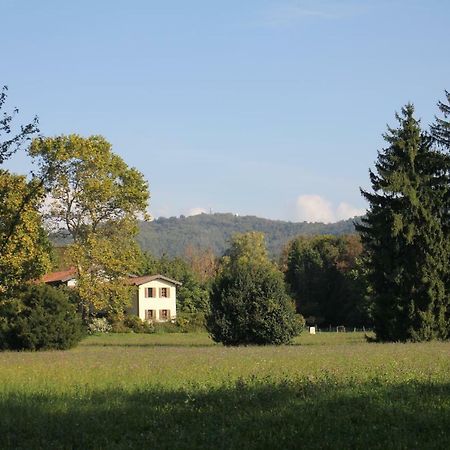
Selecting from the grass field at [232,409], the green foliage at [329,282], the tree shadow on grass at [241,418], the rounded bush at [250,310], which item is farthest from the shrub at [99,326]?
the tree shadow on grass at [241,418]

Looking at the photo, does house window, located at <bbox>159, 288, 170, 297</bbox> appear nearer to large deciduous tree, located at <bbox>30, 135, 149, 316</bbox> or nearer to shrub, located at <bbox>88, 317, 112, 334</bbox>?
shrub, located at <bbox>88, 317, 112, 334</bbox>

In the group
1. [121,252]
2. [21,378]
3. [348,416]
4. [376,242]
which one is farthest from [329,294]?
[348,416]

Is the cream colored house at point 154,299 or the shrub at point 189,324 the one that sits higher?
the cream colored house at point 154,299

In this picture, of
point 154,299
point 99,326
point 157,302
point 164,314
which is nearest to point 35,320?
point 99,326

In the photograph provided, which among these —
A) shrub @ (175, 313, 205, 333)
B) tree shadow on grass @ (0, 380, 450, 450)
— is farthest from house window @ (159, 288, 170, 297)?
tree shadow on grass @ (0, 380, 450, 450)

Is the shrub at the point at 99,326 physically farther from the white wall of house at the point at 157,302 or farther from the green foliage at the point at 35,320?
the green foliage at the point at 35,320

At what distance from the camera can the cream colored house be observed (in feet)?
304

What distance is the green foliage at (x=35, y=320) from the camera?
4097 cm

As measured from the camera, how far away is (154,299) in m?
93.4

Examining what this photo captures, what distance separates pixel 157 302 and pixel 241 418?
8133cm

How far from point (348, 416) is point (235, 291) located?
3059cm

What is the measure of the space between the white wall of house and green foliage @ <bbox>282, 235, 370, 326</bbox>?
1709cm

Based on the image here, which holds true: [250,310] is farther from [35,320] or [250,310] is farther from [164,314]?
[164,314]

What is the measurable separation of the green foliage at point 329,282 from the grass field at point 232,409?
2864 inches
